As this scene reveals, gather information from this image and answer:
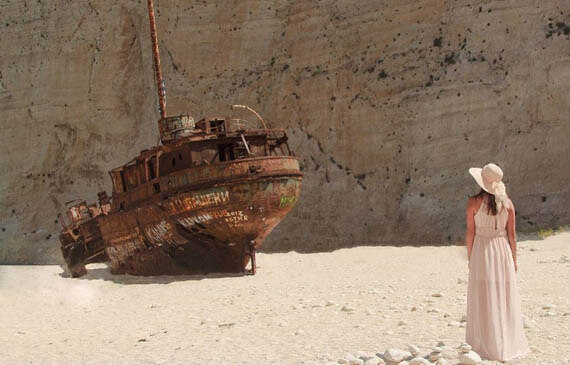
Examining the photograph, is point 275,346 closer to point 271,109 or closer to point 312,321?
point 312,321

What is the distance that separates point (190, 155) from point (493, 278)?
10284 millimetres

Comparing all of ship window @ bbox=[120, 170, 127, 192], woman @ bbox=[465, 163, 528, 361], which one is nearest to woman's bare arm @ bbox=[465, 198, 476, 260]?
woman @ bbox=[465, 163, 528, 361]

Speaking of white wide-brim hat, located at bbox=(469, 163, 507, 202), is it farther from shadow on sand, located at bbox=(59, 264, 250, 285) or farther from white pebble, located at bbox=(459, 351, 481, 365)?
shadow on sand, located at bbox=(59, 264, 250, 285)

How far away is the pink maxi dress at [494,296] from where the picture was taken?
5668 mm

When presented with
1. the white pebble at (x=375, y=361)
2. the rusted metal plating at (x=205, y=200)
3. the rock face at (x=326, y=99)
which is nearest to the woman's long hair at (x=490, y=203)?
the white pebble at (x=375, y=361)

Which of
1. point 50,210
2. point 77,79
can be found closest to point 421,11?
point 77,79

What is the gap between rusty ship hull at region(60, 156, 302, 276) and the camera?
14.4 meters

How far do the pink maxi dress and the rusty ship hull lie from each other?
29.5 ft

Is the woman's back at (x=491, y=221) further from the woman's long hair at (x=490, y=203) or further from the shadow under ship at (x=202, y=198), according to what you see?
the shadow under ship at (x=202, y=198)

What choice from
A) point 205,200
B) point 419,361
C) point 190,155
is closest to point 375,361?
point 419,361

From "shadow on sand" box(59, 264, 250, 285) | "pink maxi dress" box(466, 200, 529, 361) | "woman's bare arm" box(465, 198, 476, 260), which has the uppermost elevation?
"woman's bare arm" box(465, 198, 476, 260)

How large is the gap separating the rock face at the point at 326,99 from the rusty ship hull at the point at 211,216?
317 inches

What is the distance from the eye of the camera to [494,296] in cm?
570

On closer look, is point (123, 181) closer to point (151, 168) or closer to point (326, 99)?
point (151, 168)
